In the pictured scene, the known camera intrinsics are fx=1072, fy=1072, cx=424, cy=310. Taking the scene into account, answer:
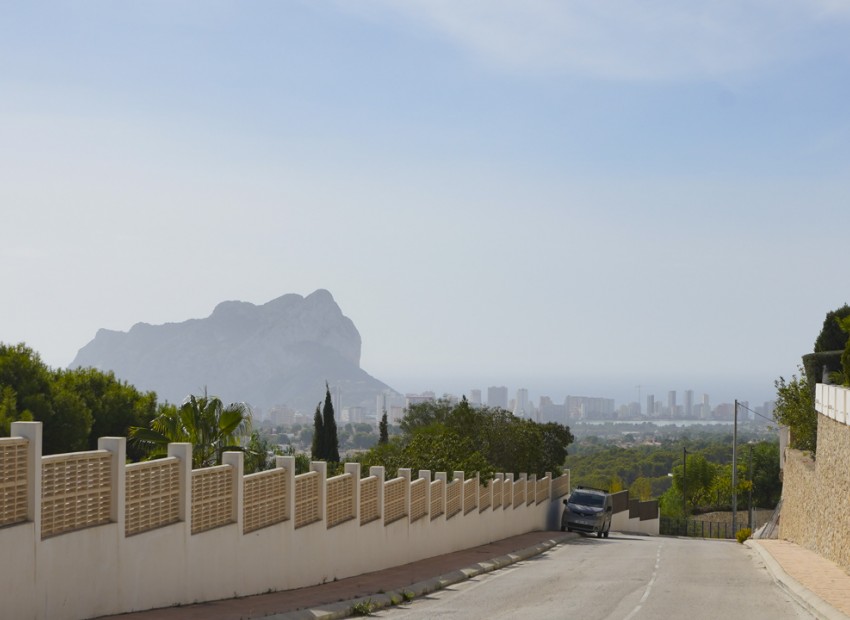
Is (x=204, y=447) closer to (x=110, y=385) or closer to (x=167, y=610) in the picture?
(x=167, y=610)

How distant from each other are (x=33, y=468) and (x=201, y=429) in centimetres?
A: 1373

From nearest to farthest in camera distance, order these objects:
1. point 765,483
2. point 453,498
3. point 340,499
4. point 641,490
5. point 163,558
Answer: point 163,558, point 340,499, point 453,498, point 765,483, point 641,490

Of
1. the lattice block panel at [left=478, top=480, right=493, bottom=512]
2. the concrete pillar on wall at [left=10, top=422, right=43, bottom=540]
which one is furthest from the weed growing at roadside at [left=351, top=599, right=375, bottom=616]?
the lattice block panel at [left=478, top=480, right=493, bottom=512]

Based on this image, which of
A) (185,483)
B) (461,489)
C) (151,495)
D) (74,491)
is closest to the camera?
(74,491)

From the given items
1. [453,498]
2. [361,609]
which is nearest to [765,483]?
[453,498]

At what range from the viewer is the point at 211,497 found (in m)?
17.0

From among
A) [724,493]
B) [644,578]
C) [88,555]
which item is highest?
[88,555]

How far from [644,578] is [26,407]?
101 ft

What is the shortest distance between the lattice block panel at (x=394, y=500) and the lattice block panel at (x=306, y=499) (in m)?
4.62

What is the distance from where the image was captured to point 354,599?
18.6 meters

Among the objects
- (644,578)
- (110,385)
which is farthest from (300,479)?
(110,385)

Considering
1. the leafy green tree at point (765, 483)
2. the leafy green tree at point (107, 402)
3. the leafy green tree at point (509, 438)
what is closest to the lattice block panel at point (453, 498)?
the leafy green tree at point (107, 402)

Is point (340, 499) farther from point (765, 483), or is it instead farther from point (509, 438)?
point (765, 483)

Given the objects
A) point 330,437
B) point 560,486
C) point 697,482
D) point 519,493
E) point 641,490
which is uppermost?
point 330,437
